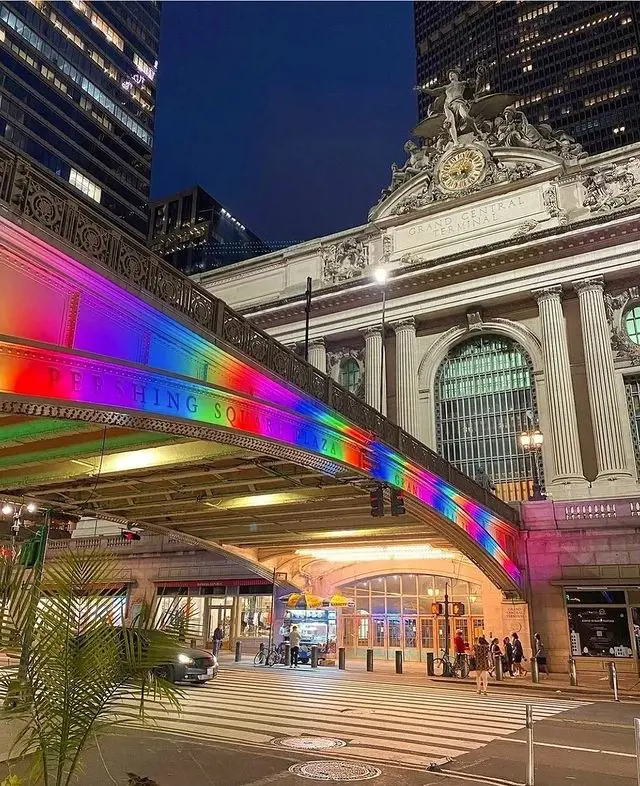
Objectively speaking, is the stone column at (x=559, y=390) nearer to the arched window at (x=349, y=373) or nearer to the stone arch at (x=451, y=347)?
the stone arch at (x=451, y=347)

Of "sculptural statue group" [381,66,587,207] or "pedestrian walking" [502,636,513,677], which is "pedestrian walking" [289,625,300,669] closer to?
"pedestrian walking" [502,636,513,677]

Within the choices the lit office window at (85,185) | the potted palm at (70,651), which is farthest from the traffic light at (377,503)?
the lit office window at (85,185)

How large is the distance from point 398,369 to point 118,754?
2804 cm

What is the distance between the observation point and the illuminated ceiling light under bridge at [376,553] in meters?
28.5

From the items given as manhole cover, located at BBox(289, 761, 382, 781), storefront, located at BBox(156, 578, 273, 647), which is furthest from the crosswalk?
storefront, located at BBox(156, 578, 273, 647)

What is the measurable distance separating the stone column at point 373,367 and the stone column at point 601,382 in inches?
425

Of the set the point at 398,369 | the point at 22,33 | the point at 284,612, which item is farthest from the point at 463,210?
the point at 22,33

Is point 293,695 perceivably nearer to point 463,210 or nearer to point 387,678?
point 387,678

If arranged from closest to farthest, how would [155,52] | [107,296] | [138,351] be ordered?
1. [107,296]
2. [138,351]
3. [155,52]

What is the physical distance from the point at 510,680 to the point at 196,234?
293 feet

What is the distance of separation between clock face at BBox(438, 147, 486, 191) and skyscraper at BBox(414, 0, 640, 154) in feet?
206

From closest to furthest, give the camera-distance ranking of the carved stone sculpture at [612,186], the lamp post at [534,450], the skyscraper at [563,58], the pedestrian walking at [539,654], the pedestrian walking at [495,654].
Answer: the pedestrian walking at [495,654]
the pedestrian walking at [539,654]
the lamp post at [534,450]
the carved stone sculpture at [612,186]
the skyscraper at [563,58]

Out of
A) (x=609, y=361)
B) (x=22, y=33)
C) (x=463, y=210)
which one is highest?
(x=22, y=33)

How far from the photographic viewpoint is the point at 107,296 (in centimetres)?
929
